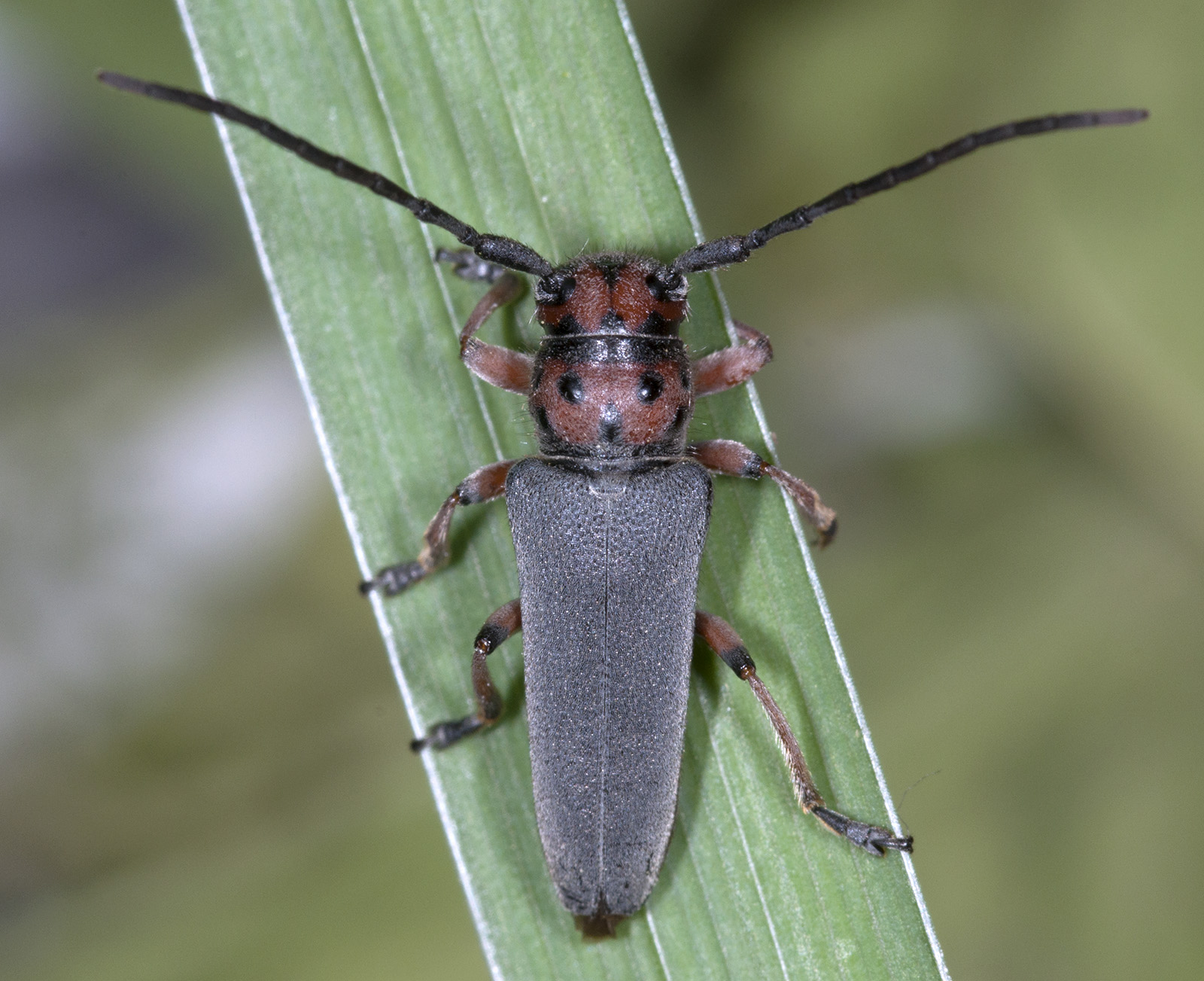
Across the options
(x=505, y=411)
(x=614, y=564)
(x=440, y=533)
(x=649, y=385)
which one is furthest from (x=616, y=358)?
(x=440, y=533)

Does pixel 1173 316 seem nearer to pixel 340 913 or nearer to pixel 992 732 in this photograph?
pixel 992 732

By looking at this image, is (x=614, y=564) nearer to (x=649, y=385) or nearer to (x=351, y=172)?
(x=649, y=385)

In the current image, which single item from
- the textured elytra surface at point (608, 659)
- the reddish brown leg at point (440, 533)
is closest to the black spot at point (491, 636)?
the textured elytra surface at point (608, 659)

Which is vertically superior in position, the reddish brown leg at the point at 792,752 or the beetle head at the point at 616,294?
the beetle head at the point at 616,294

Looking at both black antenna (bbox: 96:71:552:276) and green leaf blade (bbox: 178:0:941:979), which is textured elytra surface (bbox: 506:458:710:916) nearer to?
green leaf blade (bbox: 178:0:941:979)

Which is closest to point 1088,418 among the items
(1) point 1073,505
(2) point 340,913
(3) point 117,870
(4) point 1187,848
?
(1) point 1073,505

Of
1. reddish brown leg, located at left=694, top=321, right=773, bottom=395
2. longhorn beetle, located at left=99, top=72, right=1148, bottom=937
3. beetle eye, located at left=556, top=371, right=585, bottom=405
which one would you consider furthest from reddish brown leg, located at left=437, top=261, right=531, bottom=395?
reddish brown leg, located at left=694, top=321, right=773, bottom=395

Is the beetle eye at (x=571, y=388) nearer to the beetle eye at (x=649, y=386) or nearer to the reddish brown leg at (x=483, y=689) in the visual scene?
the beetle eye at (x=649, y=386)
